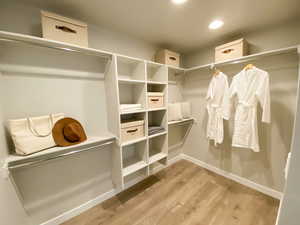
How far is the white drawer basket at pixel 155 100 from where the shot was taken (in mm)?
1673

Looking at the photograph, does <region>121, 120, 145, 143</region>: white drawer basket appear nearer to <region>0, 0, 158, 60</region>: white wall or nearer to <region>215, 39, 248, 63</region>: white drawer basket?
<region>0, 0, 158, 60</region>: white wall

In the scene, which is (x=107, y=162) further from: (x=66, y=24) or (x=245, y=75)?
(x=245, y=75)

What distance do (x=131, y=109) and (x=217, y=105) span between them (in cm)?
133

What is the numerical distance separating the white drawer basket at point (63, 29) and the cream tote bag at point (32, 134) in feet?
2.31

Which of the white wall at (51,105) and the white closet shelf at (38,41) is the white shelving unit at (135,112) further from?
the white closet shelf at (38,41)

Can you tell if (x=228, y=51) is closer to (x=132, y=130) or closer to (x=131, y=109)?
(x=131, y=109)

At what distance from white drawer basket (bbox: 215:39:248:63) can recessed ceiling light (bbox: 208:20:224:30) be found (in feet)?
0.92

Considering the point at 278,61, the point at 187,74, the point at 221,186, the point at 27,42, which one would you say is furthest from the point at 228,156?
the point at 27,42

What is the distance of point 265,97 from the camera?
4.77 feet

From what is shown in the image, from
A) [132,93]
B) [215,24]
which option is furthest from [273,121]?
[132,93]

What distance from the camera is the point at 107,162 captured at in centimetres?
167

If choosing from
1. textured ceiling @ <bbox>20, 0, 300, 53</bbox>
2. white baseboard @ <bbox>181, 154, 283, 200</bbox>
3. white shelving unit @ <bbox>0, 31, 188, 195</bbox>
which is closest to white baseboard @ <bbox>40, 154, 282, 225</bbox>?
white baseboard @ <bbox>181, 154, 283, 200</bbox>

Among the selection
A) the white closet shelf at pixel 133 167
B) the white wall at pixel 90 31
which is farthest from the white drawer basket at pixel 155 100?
the white closet shelf at pixel 133 167

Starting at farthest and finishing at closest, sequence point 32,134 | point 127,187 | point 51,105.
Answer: point 127,187
point 51,105
point 32,134
